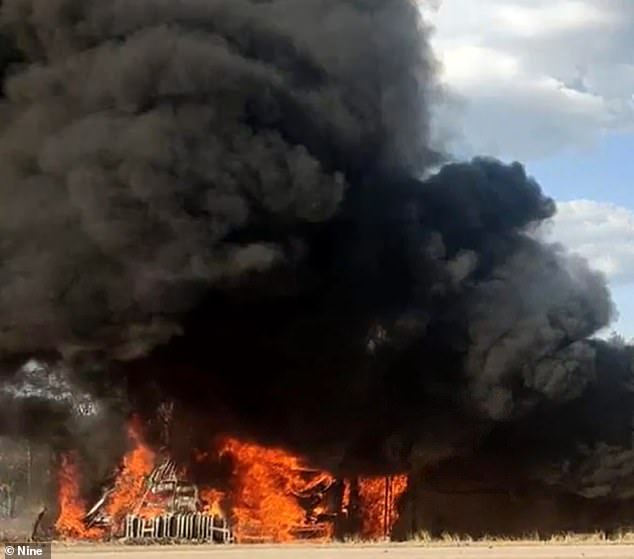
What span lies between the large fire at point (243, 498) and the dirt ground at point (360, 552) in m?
3.43

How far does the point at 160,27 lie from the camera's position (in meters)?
33.9

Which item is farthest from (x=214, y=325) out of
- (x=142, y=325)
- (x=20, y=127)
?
(x=20, y=127)

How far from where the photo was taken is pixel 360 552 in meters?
30.5

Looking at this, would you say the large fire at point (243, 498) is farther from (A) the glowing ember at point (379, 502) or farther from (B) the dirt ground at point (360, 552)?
(B) the dirt ground at point (360, 552)

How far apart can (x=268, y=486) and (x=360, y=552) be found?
8182 millimetres

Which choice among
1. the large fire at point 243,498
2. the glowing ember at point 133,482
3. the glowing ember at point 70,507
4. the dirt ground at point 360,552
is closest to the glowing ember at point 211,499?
the large fire at point 243,498

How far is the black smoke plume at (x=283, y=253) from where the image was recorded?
32844 millimetres

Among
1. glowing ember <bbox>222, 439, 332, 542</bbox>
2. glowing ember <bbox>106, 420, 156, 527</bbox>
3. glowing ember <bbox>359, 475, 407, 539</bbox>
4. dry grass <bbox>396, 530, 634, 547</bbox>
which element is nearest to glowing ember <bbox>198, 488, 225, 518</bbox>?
glowing ember <bbox>222, 439, 332, 542</bbox>

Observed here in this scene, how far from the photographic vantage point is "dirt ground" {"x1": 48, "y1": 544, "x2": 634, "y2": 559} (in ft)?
91.5

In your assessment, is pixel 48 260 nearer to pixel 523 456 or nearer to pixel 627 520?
pixel 523 456

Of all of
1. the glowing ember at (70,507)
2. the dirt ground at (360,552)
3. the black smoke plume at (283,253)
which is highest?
the black smoke plume at (283,253)

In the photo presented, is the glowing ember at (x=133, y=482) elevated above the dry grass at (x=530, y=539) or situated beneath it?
elevated above

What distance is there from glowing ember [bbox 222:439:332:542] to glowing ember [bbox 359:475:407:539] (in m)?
2.08

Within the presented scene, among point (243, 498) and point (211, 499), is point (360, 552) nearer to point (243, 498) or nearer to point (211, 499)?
point (243, 498)
